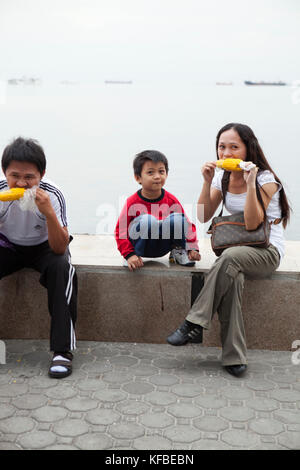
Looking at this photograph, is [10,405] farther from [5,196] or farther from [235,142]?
[235,142]

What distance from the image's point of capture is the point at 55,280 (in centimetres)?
360

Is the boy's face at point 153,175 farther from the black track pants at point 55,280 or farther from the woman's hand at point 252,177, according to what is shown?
the black track pants at point 55,280

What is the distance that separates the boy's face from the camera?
3918mm

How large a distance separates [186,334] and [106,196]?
4751mm

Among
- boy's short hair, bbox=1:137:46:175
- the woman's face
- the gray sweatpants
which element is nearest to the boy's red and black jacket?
the gray sweatpants

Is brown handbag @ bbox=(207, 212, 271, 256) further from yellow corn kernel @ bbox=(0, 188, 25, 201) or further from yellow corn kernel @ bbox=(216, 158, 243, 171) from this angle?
yellow corn kernel @ bbox=(0, 188, 25, 201)

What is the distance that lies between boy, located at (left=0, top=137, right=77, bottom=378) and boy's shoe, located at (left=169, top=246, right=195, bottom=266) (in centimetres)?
73

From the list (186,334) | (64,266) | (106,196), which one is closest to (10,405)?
(64,266)

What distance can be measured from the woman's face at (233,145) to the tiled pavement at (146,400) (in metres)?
1.32

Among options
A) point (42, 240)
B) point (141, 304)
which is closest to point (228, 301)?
point (141, 304)

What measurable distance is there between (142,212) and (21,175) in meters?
0.88

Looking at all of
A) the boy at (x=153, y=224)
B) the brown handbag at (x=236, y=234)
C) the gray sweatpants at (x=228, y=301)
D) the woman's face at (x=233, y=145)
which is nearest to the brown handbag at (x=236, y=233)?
the brown handbag at (x=236, y=234)
